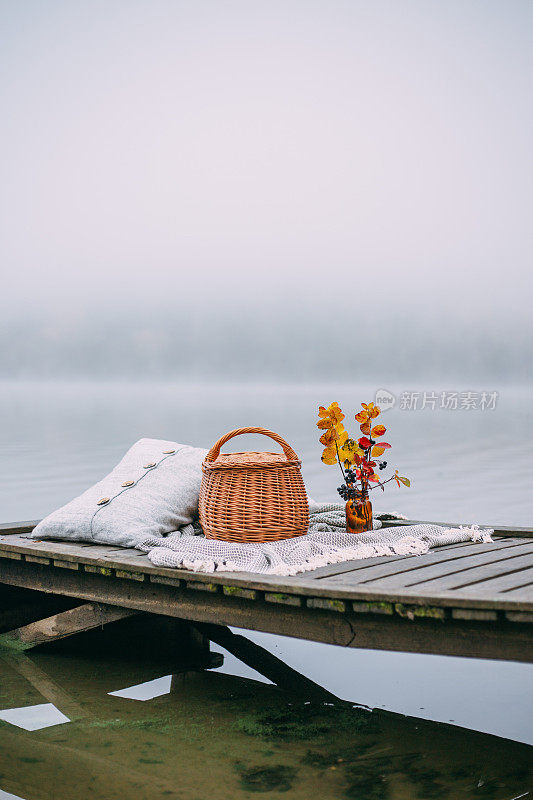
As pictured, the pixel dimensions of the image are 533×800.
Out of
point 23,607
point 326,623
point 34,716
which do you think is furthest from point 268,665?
point 326,623

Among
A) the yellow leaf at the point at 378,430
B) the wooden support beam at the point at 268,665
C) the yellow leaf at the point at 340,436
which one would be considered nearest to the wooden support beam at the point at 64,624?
the wooden support beam at the point at 268,665

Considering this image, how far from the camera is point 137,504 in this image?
433 centimetres

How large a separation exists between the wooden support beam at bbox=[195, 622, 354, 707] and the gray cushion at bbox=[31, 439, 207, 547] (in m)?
0.88

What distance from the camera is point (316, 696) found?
13.9 ft

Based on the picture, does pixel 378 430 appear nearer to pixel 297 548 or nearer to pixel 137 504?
pixel 297 548

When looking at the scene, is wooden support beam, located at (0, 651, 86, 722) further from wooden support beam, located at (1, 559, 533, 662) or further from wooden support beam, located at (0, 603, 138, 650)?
wooden support beam, located at (1, 559, 533, 662)

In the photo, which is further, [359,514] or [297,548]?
[359,514]

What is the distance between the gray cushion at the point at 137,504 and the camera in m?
4.25

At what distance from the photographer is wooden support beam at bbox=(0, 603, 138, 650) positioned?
4.20 m

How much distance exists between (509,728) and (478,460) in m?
15.6

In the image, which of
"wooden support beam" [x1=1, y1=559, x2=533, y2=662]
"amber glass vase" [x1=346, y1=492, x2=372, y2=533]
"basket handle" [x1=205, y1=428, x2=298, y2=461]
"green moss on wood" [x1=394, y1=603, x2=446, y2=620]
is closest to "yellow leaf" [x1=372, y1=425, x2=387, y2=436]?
"amber glass vase" [x1=346, y1=492, x2=372, y2=533]

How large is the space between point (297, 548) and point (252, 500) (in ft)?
1.48

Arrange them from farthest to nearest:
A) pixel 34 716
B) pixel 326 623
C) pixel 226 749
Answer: pixel 34 716, pixel 226 749, pixel 326 623

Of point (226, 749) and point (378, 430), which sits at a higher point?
point (378, 430)
